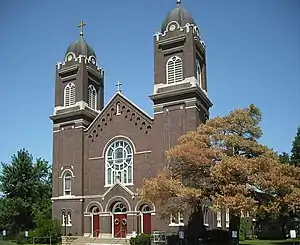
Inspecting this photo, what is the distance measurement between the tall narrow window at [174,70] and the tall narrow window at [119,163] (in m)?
7.55

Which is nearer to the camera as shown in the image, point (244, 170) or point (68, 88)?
point (244, 170)

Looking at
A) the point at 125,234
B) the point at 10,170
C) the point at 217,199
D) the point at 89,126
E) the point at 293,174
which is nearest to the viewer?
the point at 217,199

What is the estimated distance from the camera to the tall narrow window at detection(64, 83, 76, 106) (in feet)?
149

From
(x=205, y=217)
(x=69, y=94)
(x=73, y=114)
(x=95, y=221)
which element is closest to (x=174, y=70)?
(x=73, y=114)

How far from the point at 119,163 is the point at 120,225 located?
5808 mm

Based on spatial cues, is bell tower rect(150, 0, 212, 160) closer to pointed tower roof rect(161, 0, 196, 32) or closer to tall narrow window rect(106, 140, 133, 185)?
pointed tower roof rect(161, 0, 196, 32)

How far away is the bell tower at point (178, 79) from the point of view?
37594 mm

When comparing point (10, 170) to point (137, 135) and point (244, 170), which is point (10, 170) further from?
point (244, 170)

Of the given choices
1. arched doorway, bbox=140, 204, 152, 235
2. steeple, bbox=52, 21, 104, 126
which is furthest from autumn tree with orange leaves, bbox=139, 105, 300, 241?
steeple, bbox=52, 21, 104, 126

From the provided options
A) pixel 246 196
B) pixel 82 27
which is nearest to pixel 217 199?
pixel 246 196

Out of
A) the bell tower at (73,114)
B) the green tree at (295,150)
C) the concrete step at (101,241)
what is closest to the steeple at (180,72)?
the bell tower at (73,114)

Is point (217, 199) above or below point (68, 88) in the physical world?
below

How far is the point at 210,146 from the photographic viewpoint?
29969 mm

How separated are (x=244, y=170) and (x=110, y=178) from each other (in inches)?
694
